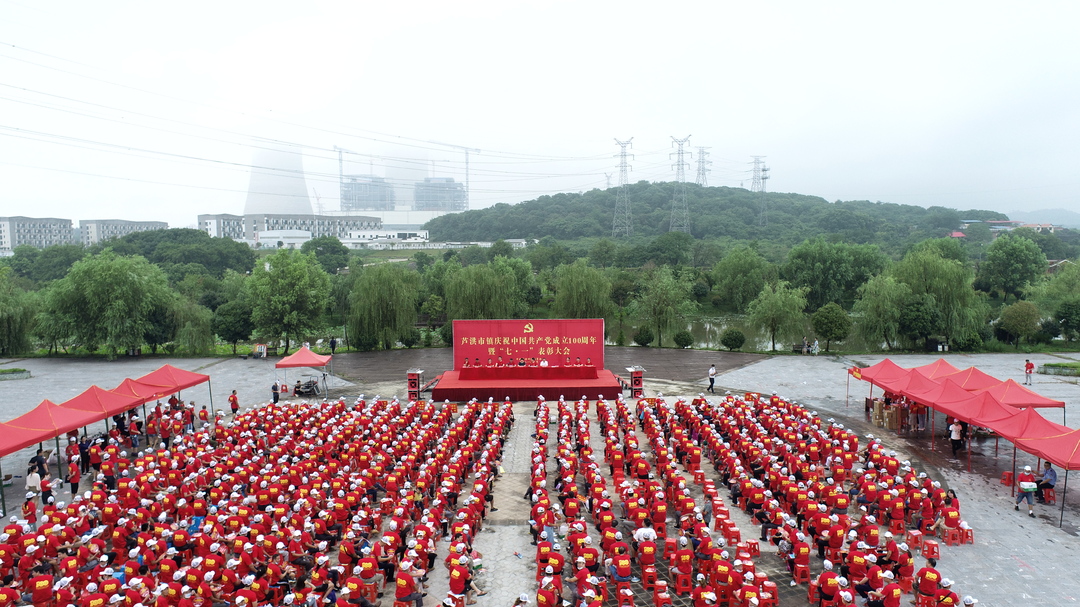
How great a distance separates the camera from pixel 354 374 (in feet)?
80.3

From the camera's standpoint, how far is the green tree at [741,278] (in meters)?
43.2

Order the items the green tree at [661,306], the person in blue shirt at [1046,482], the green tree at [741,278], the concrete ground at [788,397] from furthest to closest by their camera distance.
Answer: the green tree at [741,278]
the green tree at [661,306]
the person in blue shirt at [1046,482]
the concrete ground at [788,397]

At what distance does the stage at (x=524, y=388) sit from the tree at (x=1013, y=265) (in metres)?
35.5

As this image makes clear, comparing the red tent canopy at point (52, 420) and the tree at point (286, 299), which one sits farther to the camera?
the tree at point (286, 299)

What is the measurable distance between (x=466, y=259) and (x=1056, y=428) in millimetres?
57461

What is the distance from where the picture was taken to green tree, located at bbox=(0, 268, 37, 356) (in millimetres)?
28500

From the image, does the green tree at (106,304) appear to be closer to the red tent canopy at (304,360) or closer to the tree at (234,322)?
the tree at (234,322)

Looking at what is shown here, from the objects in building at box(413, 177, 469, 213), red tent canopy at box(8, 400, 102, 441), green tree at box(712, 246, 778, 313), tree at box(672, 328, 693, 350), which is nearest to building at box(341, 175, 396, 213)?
building at box(413, 177, 469, 213)

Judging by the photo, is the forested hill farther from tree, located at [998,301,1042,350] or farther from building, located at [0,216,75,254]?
building, located at [0,216,75,254]

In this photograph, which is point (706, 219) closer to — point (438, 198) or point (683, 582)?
point (683, 582)

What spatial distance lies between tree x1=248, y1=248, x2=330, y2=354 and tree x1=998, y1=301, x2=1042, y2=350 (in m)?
30.6

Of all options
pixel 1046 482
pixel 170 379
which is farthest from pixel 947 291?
pixel 170 379

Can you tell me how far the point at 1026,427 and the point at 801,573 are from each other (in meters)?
6.30

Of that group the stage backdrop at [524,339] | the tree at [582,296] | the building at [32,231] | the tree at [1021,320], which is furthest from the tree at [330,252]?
the building at [32,231]
